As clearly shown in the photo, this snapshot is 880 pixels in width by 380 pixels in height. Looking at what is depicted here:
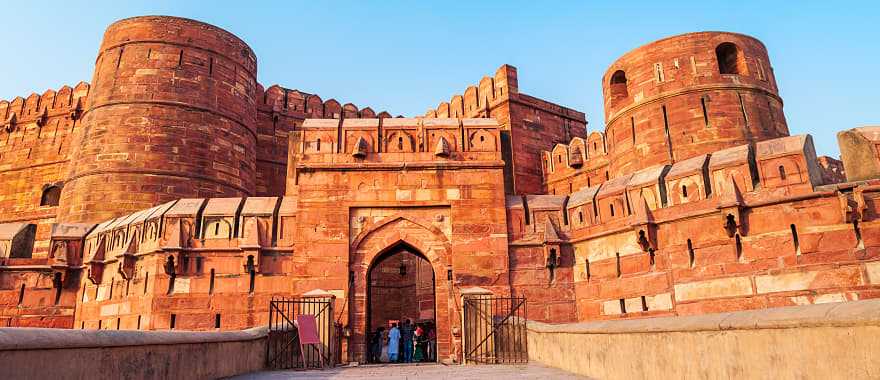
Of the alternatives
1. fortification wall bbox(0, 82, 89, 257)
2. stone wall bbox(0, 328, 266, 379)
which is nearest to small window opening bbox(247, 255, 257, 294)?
stone wall bbox(0, 328, 266, 379)

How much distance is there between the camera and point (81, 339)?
153 inches

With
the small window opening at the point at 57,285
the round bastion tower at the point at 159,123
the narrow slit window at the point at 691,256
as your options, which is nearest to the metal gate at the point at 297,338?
the small window opening at the point at 57,285

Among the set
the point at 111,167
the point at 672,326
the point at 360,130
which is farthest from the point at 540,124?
the point at 672,326

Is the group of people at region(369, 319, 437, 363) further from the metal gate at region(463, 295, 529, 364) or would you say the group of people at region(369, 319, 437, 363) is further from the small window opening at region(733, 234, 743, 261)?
the small window opening at region(733, 234, 743, 261)

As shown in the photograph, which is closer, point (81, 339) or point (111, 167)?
point (81, 339)

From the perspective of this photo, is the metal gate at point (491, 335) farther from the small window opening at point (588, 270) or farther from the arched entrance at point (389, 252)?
the small window opening at point (588, 270)

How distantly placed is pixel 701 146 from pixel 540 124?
784 centimetres

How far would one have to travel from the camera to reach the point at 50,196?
71.5 ft

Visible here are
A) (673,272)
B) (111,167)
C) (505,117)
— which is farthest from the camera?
(505,117)

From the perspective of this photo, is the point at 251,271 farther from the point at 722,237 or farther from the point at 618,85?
the point at 618,85

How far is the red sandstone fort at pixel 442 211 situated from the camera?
8.66 m

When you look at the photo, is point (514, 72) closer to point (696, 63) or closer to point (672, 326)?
point (696, 63)

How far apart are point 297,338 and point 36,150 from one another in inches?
747

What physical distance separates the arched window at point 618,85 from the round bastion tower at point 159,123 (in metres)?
11.0
